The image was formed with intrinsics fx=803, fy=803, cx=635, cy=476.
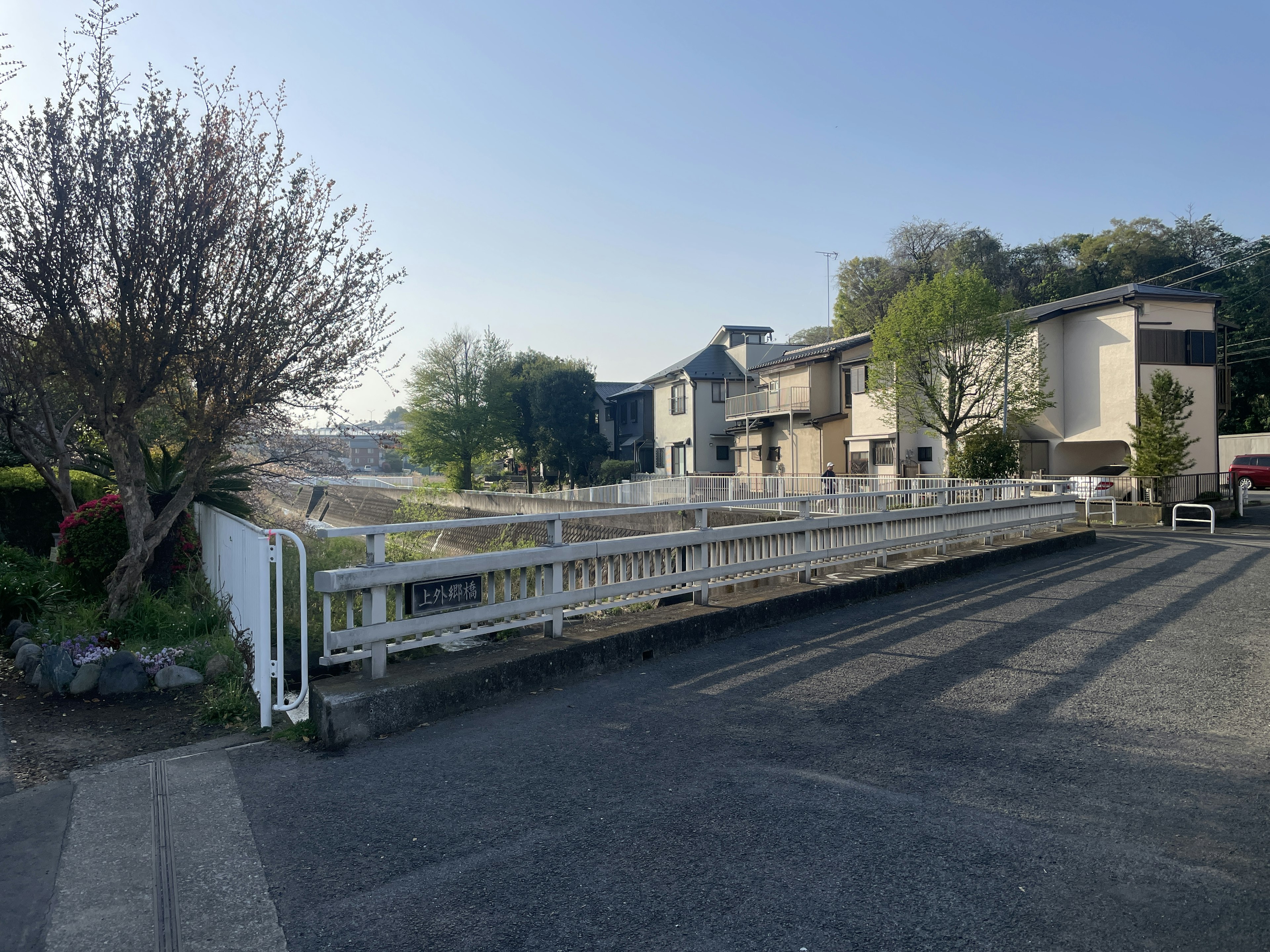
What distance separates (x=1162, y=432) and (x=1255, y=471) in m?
16.1

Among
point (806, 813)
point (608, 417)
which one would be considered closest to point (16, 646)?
point (806, 813)

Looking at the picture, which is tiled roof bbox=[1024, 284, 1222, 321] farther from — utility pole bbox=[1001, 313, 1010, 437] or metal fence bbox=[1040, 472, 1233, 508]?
metal fence bbox=[1040, 472, 1233, 508]

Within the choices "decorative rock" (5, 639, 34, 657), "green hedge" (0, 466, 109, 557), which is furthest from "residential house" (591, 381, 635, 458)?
"decorative rock" (5, 639, 34, 657)

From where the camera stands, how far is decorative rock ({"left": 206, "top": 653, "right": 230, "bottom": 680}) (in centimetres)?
678

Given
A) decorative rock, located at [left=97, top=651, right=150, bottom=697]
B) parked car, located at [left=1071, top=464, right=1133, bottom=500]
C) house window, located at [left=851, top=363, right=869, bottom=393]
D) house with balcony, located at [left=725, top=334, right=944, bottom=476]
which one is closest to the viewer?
decorative rock, located at [left=97, top=651, right=150, bottom=697]

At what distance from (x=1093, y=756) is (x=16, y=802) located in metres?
5.91

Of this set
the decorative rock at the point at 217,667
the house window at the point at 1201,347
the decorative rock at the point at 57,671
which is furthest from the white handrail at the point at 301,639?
the house window at the point at 1201,347

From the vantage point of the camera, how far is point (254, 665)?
5.87 metres

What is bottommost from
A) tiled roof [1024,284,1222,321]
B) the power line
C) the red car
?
the red car

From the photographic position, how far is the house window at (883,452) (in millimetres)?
36562

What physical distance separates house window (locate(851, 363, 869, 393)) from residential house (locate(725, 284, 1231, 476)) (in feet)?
0.21

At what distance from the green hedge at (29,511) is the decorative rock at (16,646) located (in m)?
6.05

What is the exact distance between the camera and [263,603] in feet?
17.4

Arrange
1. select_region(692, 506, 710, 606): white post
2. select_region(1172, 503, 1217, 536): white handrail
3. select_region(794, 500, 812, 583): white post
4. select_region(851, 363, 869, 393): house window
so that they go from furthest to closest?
select_region(851, 363, 869, 393): house window
select_region(1172, 503, 1217, 536): white handrail
select_region(794, 500, 812, 583): white post
select_region(692, 506, 710, 606): white post
